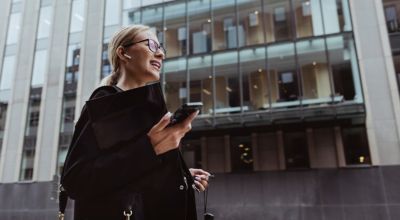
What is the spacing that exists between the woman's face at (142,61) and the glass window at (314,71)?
17728mm

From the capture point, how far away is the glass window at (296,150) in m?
19.6

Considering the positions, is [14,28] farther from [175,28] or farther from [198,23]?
[198,23]

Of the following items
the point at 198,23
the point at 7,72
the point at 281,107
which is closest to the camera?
the point at 281,107

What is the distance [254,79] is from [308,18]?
4440 millimetres

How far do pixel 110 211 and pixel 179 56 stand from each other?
67.5ft

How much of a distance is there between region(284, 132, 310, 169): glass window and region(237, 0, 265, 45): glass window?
19.5 ft

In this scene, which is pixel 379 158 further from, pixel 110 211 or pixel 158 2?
pixel 110 211

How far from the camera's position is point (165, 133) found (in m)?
1.42

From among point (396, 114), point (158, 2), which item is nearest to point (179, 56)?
point (158, 2)

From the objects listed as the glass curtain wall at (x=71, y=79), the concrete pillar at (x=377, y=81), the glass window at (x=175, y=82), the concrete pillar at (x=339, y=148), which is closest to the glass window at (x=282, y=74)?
the concrete pillar at (x=339, y=148)

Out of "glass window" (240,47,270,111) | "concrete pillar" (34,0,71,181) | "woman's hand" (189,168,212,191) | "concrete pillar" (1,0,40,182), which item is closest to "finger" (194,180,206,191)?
"woman's hand" (189,168,212,191)

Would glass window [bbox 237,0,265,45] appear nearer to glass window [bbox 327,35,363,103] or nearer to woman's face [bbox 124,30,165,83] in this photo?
glass window [bbox 327,35,363,103]

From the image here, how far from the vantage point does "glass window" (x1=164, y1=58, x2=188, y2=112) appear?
21.2 meters

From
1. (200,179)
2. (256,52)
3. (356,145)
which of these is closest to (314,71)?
(256,52)
